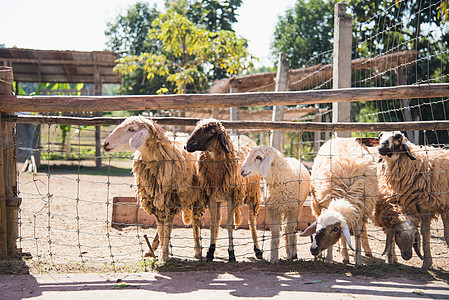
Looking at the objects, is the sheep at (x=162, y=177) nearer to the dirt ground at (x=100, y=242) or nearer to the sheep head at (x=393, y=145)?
the dirt ground at (x=100, y=242)

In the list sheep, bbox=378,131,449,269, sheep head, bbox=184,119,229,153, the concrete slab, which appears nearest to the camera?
the concrete slab

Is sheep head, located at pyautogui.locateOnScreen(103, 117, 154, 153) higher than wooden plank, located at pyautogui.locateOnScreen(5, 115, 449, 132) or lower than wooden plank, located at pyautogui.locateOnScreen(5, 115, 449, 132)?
lower

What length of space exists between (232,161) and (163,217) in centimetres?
110

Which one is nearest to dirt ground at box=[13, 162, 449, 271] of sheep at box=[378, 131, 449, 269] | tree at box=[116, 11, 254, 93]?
sheep at box=[378, 131, 449, 269]

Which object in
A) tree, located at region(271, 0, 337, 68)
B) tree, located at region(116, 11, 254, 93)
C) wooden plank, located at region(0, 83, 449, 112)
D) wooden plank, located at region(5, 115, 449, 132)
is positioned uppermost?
tree, located at region(271, 0, 337, 68)

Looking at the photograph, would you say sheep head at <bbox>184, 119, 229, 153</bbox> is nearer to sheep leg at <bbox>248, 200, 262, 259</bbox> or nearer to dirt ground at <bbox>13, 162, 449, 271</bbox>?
dirt ground at <bbox>13, 162, 449, 271</bbox>

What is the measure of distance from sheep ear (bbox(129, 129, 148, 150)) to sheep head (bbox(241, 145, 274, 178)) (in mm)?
1246

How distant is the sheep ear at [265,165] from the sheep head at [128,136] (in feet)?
4.74

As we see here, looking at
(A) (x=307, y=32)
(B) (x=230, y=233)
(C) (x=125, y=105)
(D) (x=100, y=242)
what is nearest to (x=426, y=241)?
(B) (x=230, y=233)

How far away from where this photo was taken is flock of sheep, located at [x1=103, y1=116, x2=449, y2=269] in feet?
15.6

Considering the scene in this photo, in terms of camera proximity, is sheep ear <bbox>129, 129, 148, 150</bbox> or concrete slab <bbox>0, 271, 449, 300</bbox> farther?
sheep ear <bbox>129, 129, 148, 150</bbox>

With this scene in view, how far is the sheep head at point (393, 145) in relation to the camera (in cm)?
485

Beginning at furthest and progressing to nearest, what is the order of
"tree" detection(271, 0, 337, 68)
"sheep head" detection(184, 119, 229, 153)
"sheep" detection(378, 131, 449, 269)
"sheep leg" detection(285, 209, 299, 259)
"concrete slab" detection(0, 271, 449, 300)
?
"tree" detection(271, 0, 337, 68) → "sheep leg" detection(285, 209, 299, 259) → "sheep" detection(378, 131, 449, 269) → "sheep head" detection(184, 119, 229, 153) → "concrete slab" detection(0, 271, 449, 300)

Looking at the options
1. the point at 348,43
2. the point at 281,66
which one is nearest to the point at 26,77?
the point at 281,66
